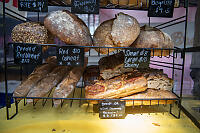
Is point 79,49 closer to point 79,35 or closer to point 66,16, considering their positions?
point 79,35

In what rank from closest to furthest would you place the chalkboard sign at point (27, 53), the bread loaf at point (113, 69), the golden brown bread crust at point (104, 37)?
the chalkboard sign at point (27, 53), the golden brown bread crust at point (104, 37), the bread loaf at point (113, 69)

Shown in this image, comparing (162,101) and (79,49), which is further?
(162,101)

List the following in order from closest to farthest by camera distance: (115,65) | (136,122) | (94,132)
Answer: (94,132) < (136,122) < (115,65)

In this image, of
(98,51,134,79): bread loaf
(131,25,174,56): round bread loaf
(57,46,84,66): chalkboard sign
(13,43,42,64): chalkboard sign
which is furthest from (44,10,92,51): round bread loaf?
(131,25,174,56): round bread loaf

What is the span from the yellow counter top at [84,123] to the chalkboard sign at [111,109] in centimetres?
3

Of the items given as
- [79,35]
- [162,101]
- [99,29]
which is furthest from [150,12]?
[162,101]

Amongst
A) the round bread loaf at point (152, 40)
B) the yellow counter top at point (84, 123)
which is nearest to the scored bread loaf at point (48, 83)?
the yellow counter top at point (84, 123)

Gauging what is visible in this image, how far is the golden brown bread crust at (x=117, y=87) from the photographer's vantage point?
1037 mm

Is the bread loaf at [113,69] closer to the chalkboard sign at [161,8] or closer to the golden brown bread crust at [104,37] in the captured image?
the golden brown bread crust at [104,37]

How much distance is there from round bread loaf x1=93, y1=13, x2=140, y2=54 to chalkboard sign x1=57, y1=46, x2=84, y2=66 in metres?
0.19

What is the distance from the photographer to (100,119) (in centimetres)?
103

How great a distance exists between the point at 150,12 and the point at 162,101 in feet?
2.37

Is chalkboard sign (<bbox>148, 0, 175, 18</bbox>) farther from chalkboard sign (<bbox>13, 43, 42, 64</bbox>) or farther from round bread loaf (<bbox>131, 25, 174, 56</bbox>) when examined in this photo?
chalkboard sign (<bbox>13, 43, 42, 64</bbox>)

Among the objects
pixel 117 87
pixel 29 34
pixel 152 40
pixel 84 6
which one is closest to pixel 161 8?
pixel 152 40
